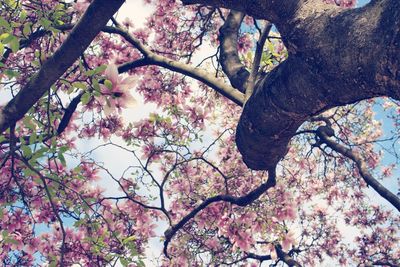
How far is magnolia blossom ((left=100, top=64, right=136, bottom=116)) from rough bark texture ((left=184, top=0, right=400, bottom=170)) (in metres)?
0.73

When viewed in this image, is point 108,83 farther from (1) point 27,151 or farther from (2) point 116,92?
Answer: (1) point 27,151

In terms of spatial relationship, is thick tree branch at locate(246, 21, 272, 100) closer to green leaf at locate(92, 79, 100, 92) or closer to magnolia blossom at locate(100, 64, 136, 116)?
magnolia blossom at locate(100, 64, 136, 116)

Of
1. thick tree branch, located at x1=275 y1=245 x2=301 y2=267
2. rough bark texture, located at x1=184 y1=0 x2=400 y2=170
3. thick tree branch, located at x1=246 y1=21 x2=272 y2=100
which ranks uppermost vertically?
thick tree branch, located at x1=275 y1=245 x2=301 y2=267

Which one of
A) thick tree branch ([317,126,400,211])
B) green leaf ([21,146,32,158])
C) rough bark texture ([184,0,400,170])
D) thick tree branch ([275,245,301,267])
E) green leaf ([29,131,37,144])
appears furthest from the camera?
thick tree branch ([275,245,301,267])

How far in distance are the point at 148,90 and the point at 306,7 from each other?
13.5 feet

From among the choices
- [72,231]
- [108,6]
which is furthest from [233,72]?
[72,231]

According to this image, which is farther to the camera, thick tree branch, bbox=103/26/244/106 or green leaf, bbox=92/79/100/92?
thick tree branch, bbox=103/26/244/106

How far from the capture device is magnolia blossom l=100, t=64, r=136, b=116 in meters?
2.30

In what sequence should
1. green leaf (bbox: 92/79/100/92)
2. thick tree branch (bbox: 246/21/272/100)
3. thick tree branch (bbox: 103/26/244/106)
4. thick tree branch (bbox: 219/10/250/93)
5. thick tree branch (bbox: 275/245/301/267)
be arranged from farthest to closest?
thick tree branch (bbox: 275/245/301/267) → thick tree branch (bbox: 219/10/250/93) → thick tree branch (bbox: 103/26/244/106) → thick tree branch (bbox: 246/21/272/100) → green leaf (bbox: 92/79/100/92)

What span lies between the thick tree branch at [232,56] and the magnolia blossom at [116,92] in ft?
5.09

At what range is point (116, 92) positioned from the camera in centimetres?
237

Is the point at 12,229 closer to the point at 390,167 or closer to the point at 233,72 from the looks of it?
the point at 233,72

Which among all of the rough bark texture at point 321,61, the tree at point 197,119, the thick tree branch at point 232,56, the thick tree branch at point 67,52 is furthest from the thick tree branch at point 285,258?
the thick tree branch at point 67,52

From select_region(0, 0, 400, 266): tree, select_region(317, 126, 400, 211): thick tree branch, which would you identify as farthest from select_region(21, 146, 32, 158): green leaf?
select_region(317, 126, 400, 211): thick tree branch
